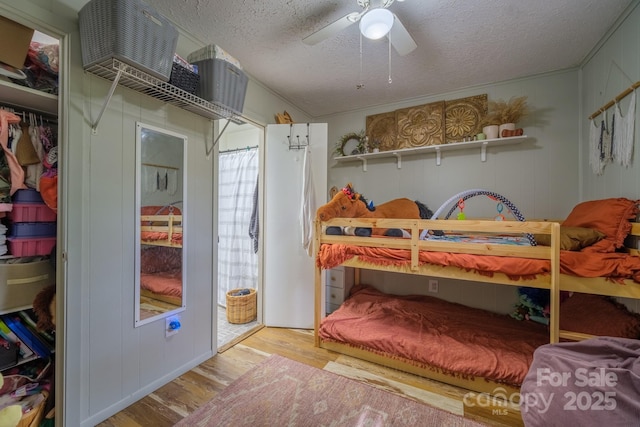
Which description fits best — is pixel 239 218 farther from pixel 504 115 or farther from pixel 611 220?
pixel 611 220

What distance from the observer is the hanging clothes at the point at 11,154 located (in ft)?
4.06

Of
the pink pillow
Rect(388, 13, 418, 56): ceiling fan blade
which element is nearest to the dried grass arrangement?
the pink pillow

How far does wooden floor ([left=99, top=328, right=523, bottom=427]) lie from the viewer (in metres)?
1.45

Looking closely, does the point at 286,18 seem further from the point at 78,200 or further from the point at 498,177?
the point at 498,177

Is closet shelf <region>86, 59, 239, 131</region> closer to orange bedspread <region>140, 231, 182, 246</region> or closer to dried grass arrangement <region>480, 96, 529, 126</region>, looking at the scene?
orange bedspread <region>140, 231, 182, 246</region>

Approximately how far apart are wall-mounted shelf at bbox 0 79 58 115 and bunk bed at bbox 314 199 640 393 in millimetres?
1789

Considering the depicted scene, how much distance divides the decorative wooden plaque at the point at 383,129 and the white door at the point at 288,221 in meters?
0.80

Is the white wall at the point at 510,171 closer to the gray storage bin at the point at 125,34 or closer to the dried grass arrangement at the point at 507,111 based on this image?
the dried grass arrangement at the point at 507,111

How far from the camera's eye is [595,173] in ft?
6.43

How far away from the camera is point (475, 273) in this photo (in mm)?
1613

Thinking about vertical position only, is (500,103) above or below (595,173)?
above

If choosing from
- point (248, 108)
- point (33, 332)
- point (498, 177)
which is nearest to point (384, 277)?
point (498, 177)

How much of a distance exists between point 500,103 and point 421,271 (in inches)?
71.9

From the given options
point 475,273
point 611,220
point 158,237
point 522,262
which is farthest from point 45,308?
point 611,220
